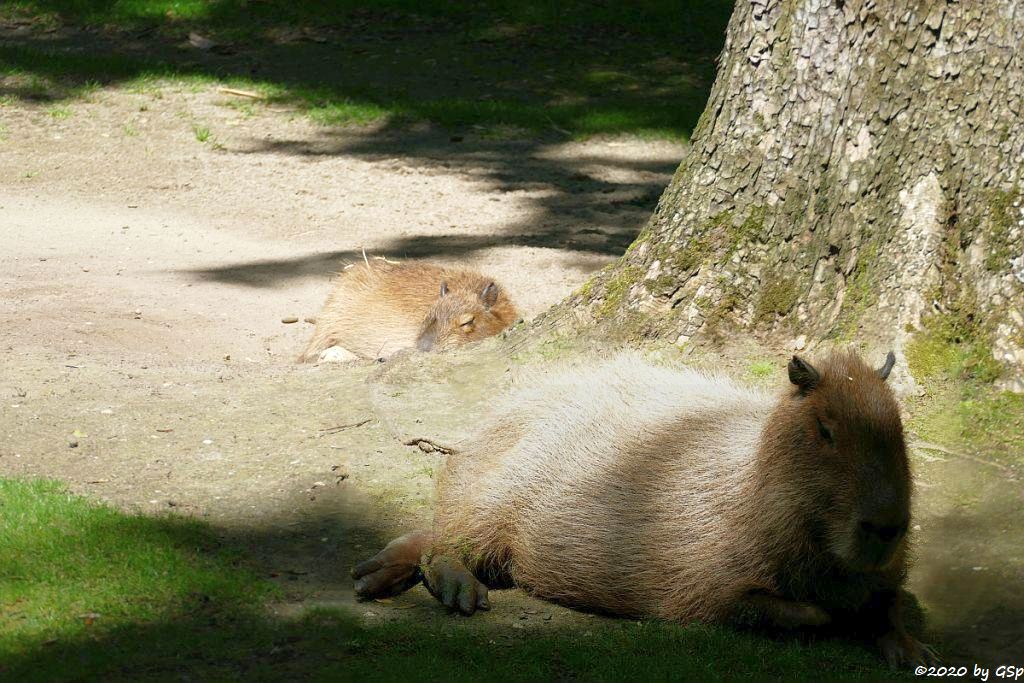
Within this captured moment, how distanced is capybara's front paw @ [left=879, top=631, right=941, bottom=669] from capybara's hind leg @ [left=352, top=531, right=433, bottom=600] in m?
1.45

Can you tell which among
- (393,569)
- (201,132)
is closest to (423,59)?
(201,132)

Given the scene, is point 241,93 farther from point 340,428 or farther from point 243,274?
point 340,428

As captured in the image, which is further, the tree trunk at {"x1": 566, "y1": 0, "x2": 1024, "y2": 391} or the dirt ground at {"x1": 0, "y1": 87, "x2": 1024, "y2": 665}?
the tree trunk at {"x1": 566, "y1": 0, "x2": 1024, "y2": 391}

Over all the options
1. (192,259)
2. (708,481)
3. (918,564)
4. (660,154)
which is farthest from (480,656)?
(660,154)

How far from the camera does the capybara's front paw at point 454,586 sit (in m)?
3.71

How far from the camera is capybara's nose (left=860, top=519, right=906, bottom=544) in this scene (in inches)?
125

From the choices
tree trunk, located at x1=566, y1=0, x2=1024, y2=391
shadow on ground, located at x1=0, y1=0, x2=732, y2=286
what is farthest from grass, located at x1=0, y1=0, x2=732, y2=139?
tree trunk, located at x1=566, y1=0, x2=1024, y2=391

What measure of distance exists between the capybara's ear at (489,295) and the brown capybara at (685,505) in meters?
3.40

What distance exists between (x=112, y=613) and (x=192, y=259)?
539cm

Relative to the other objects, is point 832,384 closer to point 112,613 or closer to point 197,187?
point 112,613

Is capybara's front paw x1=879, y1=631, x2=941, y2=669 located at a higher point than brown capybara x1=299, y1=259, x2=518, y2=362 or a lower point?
higher

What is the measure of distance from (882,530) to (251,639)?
1.76m

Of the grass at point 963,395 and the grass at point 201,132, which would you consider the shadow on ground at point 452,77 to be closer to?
the grass at point 201,132

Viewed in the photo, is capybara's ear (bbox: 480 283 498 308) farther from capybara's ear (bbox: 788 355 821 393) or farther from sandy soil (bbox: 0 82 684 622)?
capybara's ear (bbox: 788 355 821 393)
